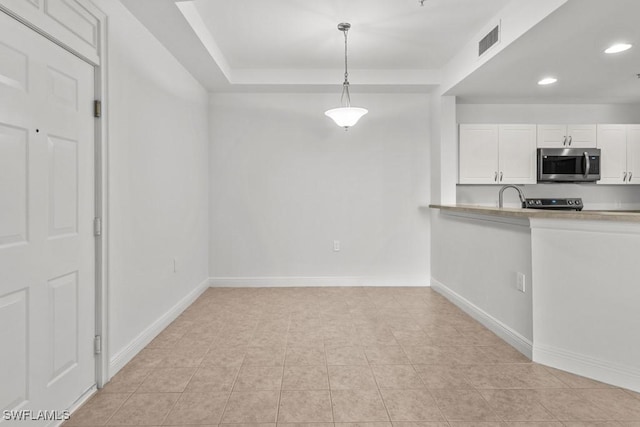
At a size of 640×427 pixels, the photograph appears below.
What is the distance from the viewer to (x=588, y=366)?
2311 millimetres

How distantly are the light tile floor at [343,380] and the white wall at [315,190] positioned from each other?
1243 mm

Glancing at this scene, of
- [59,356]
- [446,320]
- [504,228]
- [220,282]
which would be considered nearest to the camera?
[59,356]

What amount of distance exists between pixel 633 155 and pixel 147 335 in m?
5.92

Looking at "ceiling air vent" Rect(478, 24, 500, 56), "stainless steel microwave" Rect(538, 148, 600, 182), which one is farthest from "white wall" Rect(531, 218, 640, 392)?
"stainless steel microwave" Rect(538, 148, 600, 182)

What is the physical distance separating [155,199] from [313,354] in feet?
5.89

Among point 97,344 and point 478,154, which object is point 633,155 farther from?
point 97,344

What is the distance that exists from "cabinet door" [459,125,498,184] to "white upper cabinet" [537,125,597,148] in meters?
0.63

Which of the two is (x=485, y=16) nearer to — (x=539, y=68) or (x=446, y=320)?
(x=539, y=68)

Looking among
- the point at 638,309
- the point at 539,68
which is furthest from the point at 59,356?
the point at 539,68

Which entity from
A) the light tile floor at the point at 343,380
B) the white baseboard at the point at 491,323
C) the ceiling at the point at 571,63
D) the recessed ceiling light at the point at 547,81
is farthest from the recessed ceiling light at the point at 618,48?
the light tile floor at the point at 343,380

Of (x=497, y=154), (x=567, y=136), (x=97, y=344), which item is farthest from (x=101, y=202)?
(x=567, y=136)

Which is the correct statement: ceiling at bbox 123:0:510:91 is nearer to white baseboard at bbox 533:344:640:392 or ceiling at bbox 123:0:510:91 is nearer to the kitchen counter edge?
the kitchen counter edge

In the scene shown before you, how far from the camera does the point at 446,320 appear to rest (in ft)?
11.2

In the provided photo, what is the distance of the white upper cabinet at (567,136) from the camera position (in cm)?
454
